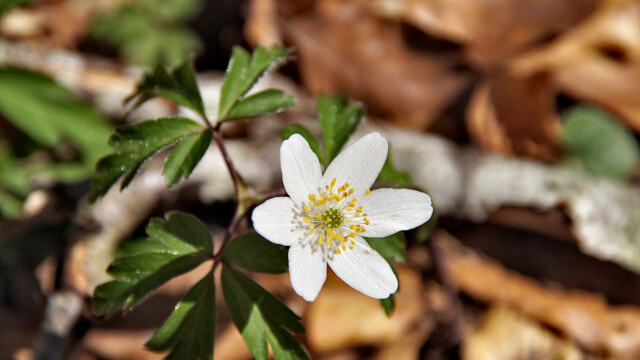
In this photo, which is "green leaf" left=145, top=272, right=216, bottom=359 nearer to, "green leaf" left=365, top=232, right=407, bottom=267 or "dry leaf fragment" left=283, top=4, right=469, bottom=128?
"green leaf" left=365, top=232, right=407, bottom=267

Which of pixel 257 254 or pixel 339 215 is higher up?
pixel 339 215

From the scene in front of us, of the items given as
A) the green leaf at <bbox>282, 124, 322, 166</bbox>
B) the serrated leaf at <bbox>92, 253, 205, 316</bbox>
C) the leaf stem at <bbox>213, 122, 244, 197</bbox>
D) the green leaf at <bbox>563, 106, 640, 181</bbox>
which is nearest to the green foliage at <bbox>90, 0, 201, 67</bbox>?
the leaf stem at <bbox>213, 122, 244, 197</bbox>

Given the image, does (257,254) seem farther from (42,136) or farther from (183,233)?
(42,136)

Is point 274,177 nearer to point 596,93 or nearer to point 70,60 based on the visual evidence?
point 70,60

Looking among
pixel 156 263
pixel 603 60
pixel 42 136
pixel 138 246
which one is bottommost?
pixel 138 246

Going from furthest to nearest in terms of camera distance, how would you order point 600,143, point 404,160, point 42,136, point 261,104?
point 600,143 < point 404,160 < point 42,136 < point 261,104

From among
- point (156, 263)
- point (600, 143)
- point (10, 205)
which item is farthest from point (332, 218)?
point (600, 143)
